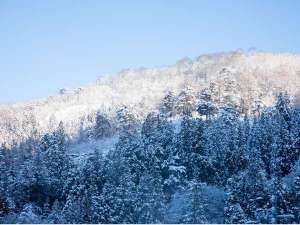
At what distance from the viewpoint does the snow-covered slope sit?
363 feet

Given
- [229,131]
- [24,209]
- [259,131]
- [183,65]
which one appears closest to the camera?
[24,209]

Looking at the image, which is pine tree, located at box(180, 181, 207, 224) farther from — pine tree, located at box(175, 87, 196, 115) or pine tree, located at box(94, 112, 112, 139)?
pine tree, located at box(94, 112, 112, 139)

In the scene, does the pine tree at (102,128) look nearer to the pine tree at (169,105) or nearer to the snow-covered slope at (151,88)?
the snow-covered slope at (151,88)

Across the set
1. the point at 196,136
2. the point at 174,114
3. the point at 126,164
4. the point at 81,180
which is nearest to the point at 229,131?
the point at 196,136

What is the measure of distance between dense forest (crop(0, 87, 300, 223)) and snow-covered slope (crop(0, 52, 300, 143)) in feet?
115

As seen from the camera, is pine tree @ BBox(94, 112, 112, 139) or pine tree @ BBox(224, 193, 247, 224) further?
pine tree @ BBox(94, 112, 112, 139)

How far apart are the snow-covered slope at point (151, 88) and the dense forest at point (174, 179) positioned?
35.0 m

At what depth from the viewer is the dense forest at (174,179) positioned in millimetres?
40875

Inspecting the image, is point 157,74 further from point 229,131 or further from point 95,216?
point 95,216

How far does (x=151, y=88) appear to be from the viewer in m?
172

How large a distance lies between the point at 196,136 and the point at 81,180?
44.9 feet

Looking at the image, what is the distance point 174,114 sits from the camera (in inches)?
3489

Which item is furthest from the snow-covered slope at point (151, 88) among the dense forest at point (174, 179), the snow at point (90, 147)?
the dense forest at point (174, 179)

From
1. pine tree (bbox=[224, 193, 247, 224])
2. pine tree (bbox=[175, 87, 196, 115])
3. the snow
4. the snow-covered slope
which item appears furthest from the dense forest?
the snow-covered slope
